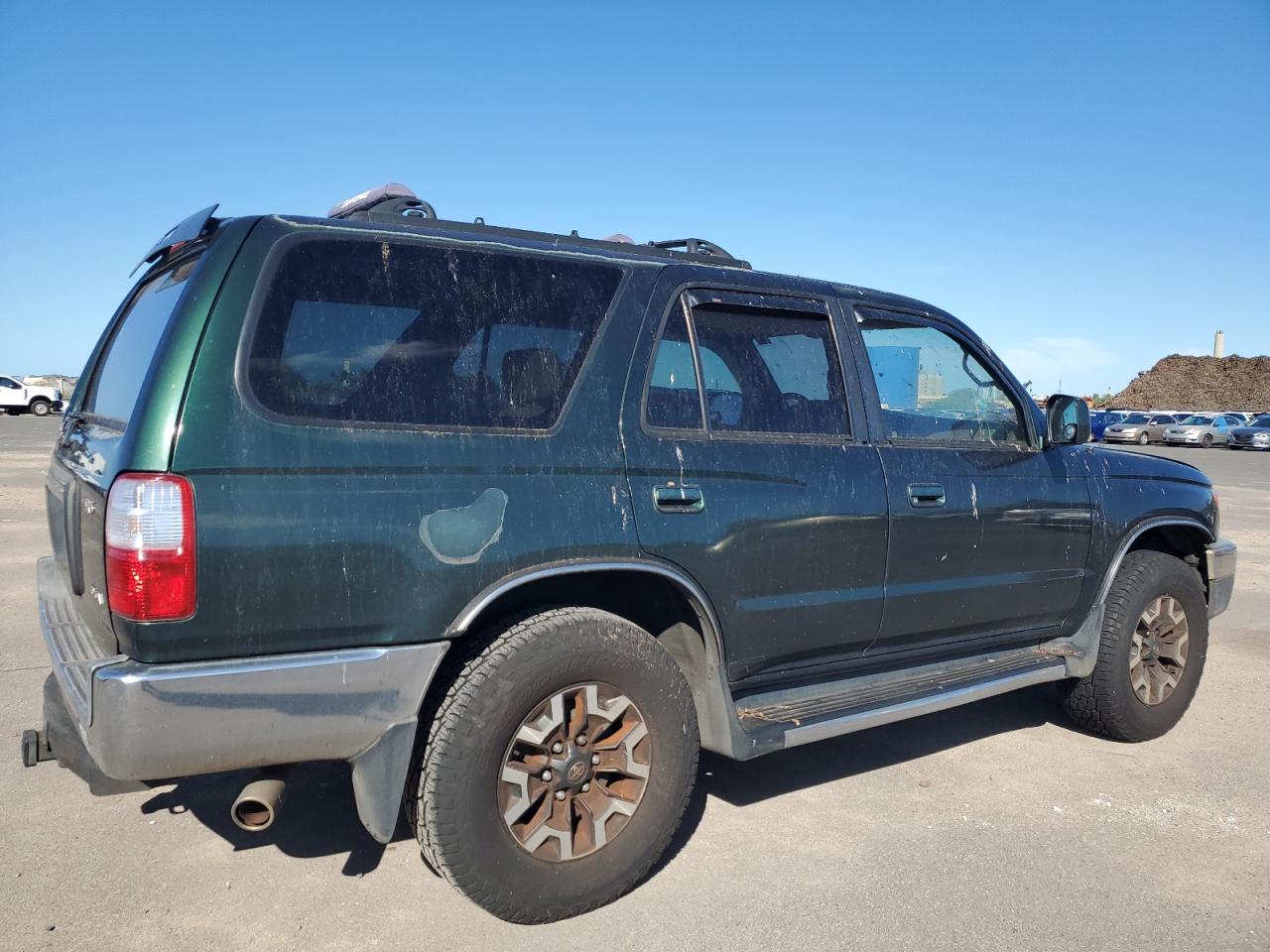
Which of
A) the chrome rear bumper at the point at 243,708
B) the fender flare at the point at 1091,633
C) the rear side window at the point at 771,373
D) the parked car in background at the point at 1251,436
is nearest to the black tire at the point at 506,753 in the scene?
the chrome rear bumper at the point at 243,708

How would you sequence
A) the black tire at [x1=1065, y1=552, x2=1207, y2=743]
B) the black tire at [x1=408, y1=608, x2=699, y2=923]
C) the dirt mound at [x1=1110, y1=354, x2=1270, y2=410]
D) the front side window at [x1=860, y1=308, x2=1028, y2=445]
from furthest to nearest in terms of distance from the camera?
the dirt mound at [x1=1110, y1=354, x2=1270, y2=410] → the black tire at [x1=1065, y1=552, x2=1207, y2=743] → the front side window at [x1=860, y1=308, x2=1028, y2=445] → the black tire at [x1=408, y1=608, x2=699, y2=923]

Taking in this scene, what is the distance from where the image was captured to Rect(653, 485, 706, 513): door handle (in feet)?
10.1

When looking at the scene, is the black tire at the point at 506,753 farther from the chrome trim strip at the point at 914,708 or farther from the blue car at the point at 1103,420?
the blue car at the point at 1103,420

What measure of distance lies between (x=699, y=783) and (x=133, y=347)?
8.50 feet

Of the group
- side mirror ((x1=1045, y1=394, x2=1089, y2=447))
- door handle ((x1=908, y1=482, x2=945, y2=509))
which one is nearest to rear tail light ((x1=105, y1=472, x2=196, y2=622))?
door handle ((x1=908, y1=482, x2=945, y2=509))

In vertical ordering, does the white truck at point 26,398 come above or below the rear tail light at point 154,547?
above

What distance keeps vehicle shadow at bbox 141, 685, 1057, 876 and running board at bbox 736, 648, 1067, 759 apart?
55cm

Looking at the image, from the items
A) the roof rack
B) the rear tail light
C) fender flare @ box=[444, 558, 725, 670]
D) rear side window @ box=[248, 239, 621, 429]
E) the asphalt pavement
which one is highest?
the roof rack

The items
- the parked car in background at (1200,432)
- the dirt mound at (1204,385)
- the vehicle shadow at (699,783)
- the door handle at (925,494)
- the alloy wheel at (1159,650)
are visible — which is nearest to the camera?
the vehicle shadow at (699,783)

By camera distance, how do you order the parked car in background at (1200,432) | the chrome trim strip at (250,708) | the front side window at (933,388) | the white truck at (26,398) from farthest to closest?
1. the parked car in background at (1200,432)
2. the white truck at (26,398)
3. the front side window at (933,388)
4. the chrome trim strip at (250,708)

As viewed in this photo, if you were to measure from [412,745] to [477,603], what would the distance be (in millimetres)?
408

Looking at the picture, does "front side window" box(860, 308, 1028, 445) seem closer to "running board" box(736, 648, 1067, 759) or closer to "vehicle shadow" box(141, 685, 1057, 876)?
"running board" box(736, 648, 1067, 759)

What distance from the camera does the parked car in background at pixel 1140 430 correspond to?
140 ft

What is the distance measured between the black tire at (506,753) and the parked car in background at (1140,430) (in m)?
44.5
